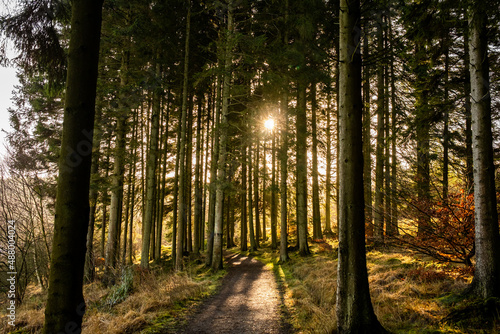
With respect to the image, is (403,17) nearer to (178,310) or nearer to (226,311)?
(226,311)

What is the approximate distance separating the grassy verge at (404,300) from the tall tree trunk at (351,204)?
1.60ft

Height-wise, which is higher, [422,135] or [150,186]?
[422,135]

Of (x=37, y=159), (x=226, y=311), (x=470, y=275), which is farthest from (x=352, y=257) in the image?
(x=37, y=159)

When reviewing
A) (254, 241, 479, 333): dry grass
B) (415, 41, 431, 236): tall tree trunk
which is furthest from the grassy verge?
(415, 41, 431, 236): tall tree trunk

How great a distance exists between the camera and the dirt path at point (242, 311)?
5.01 meters

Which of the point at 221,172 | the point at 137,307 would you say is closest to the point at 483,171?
the point at 137,307

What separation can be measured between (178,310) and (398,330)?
4558 millimetres

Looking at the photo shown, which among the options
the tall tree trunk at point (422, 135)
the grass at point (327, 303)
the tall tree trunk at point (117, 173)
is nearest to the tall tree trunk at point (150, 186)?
the tall tree trunk at point (117, 173)

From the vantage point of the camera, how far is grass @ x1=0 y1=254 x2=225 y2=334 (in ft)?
16.0

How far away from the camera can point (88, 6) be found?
2.67 meters

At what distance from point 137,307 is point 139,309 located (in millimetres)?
326

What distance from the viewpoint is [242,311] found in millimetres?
6129

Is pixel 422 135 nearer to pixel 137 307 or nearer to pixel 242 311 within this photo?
pixel 242 311

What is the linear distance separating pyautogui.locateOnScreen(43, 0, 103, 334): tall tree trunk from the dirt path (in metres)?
3.03
